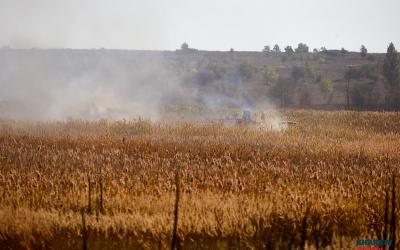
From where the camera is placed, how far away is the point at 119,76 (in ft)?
Result: 152

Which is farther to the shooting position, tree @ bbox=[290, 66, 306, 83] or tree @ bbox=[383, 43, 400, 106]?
tree @ bbox=[290, 66, 306, 83]

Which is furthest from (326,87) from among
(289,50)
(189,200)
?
(189,200)

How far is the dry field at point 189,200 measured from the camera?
7.13 metres

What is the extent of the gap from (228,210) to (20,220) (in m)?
3.56

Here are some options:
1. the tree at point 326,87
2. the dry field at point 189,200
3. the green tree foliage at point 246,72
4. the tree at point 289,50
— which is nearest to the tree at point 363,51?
the tree at point 289,50

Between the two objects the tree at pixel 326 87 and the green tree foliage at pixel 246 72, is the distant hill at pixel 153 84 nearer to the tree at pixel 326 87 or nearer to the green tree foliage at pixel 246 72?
the green tree foliage at pixel 246 72

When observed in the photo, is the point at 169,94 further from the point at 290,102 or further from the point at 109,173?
the point at 109,173

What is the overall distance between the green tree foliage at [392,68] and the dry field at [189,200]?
42.6 m

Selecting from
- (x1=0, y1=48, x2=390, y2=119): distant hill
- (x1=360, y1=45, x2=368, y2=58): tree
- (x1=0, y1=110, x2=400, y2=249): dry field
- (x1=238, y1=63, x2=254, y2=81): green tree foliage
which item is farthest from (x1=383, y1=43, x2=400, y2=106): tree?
(x1=0, y1=110, x2=400, y2=249): dry field

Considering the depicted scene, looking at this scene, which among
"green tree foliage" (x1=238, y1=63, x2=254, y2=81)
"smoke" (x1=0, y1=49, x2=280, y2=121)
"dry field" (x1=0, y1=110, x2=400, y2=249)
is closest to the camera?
"dry field" (x1=0, y1=110, x2=400, y2=249)

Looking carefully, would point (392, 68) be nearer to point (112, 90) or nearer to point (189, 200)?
point (112, 90)

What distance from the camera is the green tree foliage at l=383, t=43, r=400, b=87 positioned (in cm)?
5369

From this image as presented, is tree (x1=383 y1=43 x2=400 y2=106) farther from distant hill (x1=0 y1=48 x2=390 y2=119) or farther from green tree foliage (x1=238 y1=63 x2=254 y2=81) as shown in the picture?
green tree foliage (x1=238 y1=63 x2=254 y2=81)

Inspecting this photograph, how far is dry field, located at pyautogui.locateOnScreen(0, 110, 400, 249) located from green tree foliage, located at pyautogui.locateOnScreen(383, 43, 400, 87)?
42.6m
